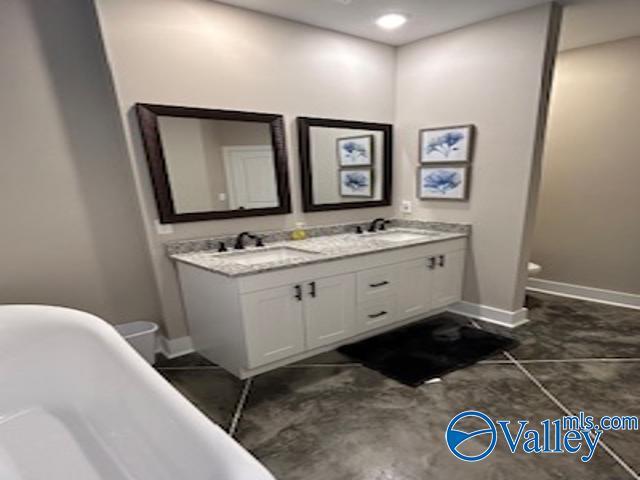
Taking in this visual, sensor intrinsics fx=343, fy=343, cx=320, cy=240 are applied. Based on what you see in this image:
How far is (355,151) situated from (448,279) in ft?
4.88

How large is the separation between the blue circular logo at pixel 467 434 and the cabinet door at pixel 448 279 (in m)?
1.26

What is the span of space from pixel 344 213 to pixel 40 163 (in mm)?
2347

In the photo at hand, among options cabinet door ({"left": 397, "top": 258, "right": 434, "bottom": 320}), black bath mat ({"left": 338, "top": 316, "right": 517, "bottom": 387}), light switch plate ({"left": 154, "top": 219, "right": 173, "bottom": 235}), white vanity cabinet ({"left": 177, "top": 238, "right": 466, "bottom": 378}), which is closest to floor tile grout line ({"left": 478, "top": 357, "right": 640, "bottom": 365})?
black bath mat ({"left": 338, "top": 316, "right": 517, "bottom": 387})

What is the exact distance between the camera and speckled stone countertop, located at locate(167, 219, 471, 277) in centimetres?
221

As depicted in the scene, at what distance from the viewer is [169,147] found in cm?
240

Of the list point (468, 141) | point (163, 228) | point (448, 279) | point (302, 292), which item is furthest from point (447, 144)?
point (163, 228)

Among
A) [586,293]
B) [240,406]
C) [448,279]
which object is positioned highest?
[448,279]

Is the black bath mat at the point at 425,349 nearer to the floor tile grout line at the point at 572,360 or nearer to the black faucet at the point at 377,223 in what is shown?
the floor tile grout line at the point at 572,360

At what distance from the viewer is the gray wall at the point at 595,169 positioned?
3227 millimetres

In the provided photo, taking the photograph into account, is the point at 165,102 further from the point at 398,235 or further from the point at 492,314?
the point at 492,314

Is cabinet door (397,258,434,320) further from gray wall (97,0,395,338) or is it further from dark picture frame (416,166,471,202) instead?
gray wall (97,0,395,338)

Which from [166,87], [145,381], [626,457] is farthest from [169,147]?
[626,457]

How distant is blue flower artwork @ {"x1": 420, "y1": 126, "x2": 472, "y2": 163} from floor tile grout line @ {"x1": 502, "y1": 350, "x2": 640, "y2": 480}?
5.58 feet

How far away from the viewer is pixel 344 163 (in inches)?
128
